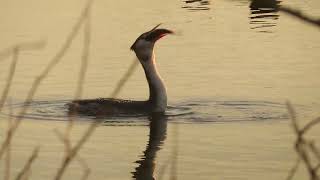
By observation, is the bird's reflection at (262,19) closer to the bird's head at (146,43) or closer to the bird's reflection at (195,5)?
the bird's reflection at (195,5)

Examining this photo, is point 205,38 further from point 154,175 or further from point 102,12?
point 154,175

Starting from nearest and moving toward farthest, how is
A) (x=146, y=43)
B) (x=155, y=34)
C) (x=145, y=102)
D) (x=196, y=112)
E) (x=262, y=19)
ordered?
(x=196, y=112) → (x=145, y=102) → (x=155, y=34) → (x=146, y=43) → (x=262, y=19)

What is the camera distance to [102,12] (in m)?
28.1

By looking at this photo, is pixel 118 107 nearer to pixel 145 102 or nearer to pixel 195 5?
pixel 145 102

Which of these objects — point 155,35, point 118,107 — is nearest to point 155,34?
point 155,35

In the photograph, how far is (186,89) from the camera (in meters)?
16.3

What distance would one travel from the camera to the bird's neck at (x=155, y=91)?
14.6 metres

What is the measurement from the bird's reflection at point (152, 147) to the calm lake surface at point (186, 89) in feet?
0.05

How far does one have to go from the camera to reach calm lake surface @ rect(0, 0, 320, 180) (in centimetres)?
1109

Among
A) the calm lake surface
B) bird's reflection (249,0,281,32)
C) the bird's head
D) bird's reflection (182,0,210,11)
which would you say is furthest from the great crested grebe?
bird's reflection (182,0,210,11)

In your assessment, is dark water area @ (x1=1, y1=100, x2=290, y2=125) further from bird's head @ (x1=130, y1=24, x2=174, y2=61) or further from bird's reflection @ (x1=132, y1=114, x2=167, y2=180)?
bird's head @ (x1=130, y1=24, x2=174, y2=61)

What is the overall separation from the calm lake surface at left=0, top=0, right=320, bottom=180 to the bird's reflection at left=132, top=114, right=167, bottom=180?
0.05ft

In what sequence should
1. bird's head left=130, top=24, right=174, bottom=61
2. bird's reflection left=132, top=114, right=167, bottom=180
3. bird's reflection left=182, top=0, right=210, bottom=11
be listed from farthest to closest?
bird's reflection left=182, top=0, right=210, bottom=11 < bird's head left=130, top=24, right=174, bottom=61 < bird's reflection left=132, top=114, right=167, bottom=180

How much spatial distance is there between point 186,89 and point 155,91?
1.55 metres
